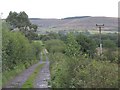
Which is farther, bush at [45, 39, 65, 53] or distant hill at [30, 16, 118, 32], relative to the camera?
distant hill at [30, 16, 118, 32]

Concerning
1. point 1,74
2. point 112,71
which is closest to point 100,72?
point 112,71

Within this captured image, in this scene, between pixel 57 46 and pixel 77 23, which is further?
pixel 77 23

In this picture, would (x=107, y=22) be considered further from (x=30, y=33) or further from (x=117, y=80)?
(x=117, y=80)

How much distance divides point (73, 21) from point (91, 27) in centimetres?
2314

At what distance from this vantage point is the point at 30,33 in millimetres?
81625

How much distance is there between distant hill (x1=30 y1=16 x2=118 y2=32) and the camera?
445ft

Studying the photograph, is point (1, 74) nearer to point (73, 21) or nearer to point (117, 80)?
point (117, 80)

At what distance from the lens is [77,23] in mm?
156000

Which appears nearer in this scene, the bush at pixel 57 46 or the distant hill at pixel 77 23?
the bush at pixel 57 46

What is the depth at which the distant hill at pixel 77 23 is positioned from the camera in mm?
135500

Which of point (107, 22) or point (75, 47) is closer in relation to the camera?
point (75, 47)

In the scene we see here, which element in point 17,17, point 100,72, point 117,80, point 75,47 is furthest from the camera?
point 17,17

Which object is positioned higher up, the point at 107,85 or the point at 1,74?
the point at 107,85

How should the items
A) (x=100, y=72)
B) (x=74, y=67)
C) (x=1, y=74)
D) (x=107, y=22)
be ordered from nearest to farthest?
(x=100, y=72), (x=74, y=67), (x=1, y=74), (x=107, y=22)
